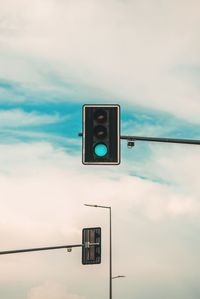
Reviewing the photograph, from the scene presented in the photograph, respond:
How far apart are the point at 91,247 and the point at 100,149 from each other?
12.1m

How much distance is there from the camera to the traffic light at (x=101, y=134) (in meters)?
11.8

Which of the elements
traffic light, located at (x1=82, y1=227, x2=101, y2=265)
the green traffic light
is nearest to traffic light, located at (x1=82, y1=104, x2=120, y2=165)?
the green traffic light

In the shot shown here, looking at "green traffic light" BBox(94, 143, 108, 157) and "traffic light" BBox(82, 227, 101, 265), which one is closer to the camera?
"green traffic light" BBox(94, 143, 108, 157)

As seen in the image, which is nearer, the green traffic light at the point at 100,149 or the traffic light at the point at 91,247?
the green traffic light at the point at 100,149

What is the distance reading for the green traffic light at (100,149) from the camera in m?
11.8

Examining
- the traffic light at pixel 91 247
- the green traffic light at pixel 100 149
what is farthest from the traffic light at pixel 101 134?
the traffic light at pixel 91 247

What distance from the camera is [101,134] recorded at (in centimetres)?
1194

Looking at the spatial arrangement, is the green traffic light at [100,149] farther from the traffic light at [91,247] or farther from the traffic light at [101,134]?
the traffic light at [91,247]

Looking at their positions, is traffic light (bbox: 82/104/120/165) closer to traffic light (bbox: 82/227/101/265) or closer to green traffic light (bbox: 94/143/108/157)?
green traffic light (bbox: 94/143/108/157)

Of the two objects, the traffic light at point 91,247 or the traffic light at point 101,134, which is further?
the traffic light at point 91,247

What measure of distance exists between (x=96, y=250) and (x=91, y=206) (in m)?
19.9

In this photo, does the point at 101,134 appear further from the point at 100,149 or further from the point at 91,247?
the point at 91,247

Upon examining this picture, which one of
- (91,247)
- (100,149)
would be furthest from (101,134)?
(91,247)

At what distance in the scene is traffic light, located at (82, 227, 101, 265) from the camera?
2328 centimetres
